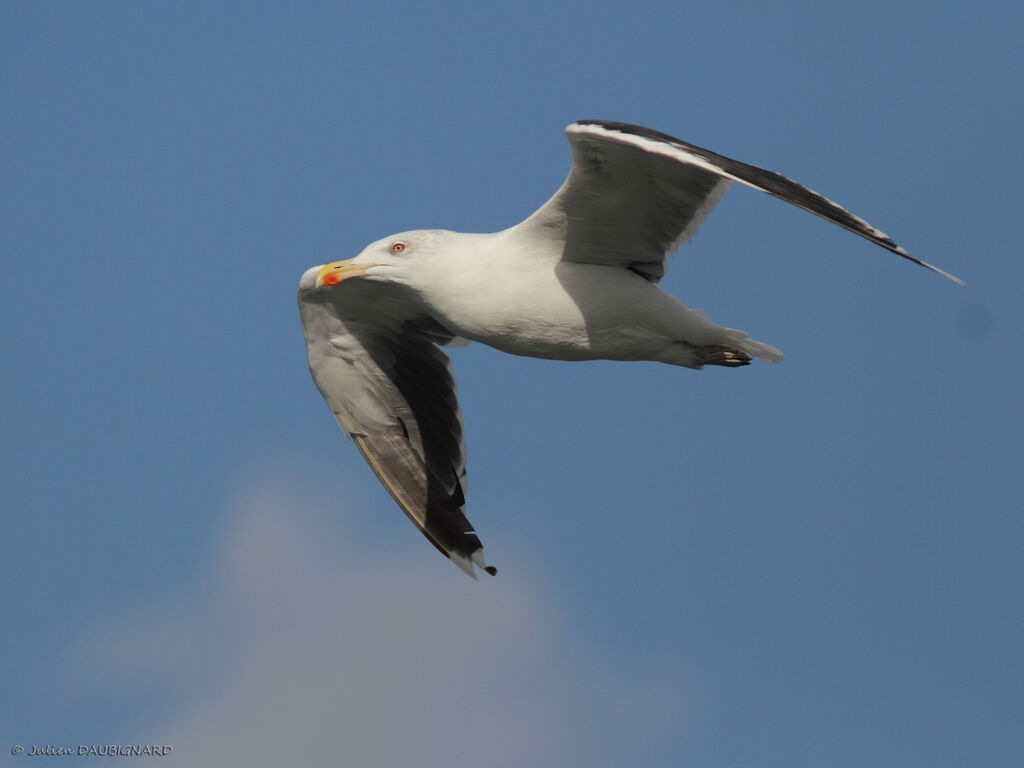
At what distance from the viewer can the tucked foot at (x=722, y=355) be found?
10.5m

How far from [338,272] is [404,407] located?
2149 mm

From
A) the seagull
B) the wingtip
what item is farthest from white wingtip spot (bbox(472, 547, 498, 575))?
the seagull

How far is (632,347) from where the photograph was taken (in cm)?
1035

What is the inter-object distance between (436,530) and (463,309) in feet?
9.61

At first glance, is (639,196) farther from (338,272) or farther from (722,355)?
(338,272)

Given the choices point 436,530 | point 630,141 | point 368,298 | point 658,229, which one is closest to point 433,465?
point 436,530

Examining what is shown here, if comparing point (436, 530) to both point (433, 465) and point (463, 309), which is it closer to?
point (433, 465)

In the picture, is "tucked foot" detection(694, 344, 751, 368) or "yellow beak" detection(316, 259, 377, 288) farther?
"yellow beak" detection(316, 259, 377, 288)

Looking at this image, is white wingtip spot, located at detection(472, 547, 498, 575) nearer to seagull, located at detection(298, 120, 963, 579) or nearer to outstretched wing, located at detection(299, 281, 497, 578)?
outstretched wing, located at detection(299, 281, 497, 578)

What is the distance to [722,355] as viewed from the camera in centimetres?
1050

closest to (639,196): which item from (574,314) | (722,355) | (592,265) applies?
(592,265)

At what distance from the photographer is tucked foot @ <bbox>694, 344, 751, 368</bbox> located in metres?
10.5

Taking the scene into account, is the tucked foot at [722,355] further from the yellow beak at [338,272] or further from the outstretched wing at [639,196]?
the yellow beak at [338,272]

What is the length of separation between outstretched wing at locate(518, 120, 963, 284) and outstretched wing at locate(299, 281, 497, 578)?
9.21ft
